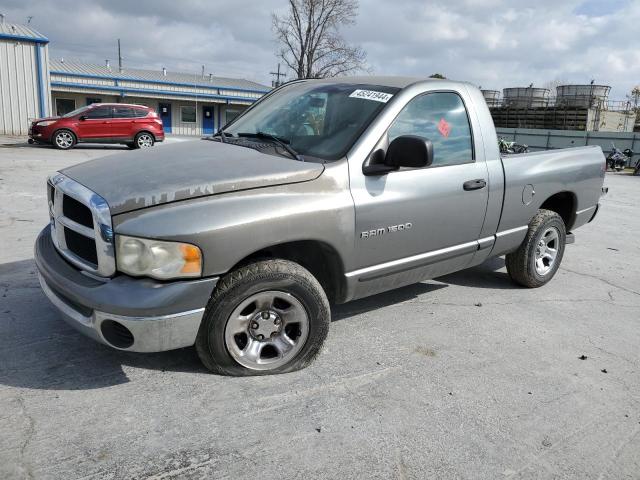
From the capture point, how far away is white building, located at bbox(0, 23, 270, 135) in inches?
856

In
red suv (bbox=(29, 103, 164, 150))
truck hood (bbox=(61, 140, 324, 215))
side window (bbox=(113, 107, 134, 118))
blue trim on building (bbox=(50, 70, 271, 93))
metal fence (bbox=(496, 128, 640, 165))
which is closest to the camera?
truck hood (bbox=(61, 140, 324, 215))

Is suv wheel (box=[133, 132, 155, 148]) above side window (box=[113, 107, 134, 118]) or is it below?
below

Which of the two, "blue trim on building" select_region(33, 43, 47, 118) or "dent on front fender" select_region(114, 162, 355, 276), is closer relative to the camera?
"dent on front fender" select_region(114, 162, 355, 276)

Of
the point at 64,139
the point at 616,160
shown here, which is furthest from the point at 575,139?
the point at 64,139

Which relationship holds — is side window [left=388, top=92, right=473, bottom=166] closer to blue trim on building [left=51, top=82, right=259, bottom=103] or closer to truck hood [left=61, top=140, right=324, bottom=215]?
truck hood [left=61, top=140, right=324, bottom=215]

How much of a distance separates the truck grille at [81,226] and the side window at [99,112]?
1655 cm

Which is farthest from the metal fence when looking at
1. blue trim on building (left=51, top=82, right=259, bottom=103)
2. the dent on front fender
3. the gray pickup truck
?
the dent on front fender

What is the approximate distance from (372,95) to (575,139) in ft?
87.8

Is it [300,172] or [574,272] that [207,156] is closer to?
[300,172]

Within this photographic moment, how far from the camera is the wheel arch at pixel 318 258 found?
310 centimetres

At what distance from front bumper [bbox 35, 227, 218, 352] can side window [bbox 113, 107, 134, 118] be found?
57.2 feet

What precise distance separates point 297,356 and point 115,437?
1.10m

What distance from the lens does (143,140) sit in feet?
63.0

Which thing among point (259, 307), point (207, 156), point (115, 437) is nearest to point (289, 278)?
point (259, 307)
